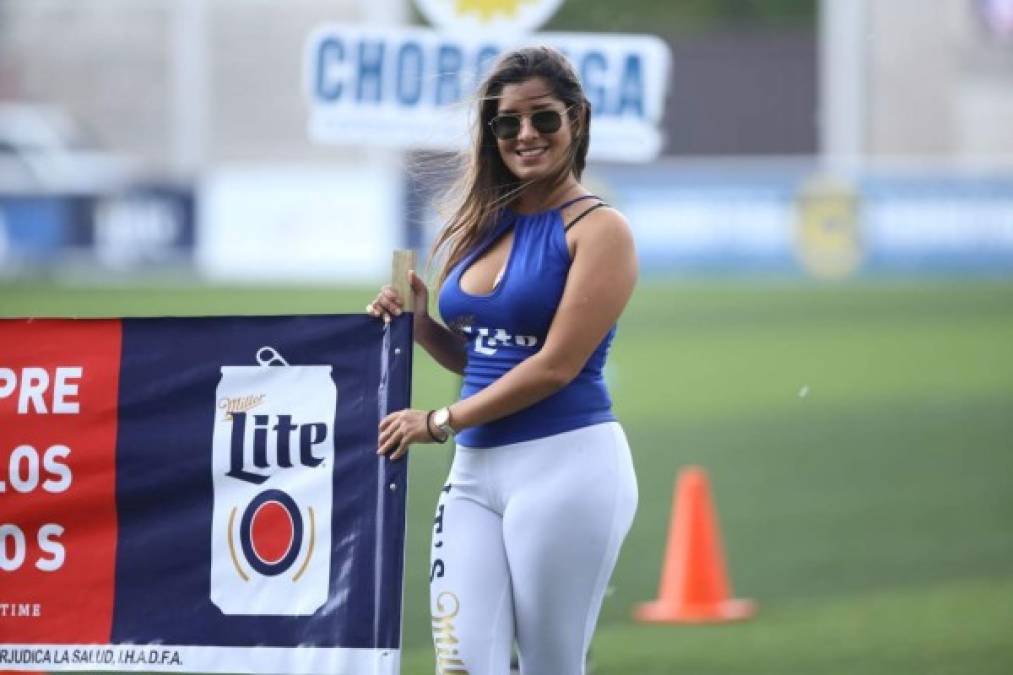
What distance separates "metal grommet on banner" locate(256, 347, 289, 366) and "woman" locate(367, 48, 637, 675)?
0.63m

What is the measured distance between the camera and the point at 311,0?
45250mm

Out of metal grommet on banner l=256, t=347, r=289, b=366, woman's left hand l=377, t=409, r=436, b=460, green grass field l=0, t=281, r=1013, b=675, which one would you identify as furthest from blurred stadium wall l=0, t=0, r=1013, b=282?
woman's left hand l=377, t=409, r=436, b=460

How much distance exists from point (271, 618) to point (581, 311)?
1312mm

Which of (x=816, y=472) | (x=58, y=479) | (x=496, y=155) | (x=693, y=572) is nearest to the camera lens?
(x=496, y=155)

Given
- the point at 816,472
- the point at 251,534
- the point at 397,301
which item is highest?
the point at 397,301

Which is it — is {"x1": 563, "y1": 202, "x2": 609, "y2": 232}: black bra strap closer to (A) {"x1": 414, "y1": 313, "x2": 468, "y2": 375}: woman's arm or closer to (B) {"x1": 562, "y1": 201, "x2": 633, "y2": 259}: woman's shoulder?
(B) {"x1": 562, "y1": 201, "x2": 633, "y2": 259}: woman's shoulder

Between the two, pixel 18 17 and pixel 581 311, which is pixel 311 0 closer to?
pixel 18 17

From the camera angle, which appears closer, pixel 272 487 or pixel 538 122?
pixel 538 122

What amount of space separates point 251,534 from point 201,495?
192mm

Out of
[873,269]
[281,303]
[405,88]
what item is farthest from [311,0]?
[405,88]

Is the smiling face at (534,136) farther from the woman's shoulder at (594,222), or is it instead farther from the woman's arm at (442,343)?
the woman's arm at (442,343)

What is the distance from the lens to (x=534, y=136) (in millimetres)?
4836

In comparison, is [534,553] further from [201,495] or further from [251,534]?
[201,495]

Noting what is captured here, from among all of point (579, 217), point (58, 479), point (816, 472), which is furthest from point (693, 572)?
point (816, 472)
